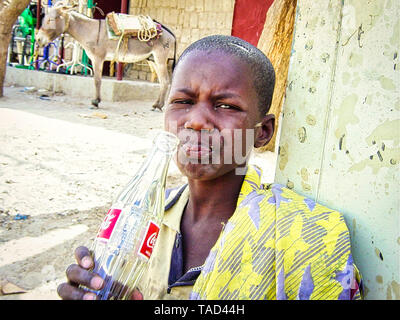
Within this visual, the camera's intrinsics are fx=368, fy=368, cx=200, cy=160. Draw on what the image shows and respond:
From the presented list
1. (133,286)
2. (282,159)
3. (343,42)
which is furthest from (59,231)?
(343,42)

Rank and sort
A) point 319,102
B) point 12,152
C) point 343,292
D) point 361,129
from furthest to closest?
1. point 12,152
2. point 319,102
3. point 361,129
4. point 343,292

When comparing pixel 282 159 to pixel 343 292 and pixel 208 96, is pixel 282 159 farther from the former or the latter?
pixel 343 292

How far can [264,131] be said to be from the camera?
147 centimetres

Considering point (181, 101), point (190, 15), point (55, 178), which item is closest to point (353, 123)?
point (181, 101)

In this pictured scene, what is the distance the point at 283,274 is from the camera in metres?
1.00

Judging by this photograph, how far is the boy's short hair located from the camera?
4.38 feet

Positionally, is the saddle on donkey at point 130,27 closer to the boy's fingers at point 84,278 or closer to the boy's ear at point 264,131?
the boy's ear at point 264,131

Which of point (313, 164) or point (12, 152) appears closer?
point (313, 164)

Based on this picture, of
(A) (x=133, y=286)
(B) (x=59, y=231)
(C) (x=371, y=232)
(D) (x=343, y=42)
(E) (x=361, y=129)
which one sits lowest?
(B) (x=59, y=231)

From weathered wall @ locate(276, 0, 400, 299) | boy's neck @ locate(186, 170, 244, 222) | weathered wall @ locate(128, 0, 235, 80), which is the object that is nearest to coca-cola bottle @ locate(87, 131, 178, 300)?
boy's neck @ locate(186, 170, 244, 222)

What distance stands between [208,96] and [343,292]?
745 mm

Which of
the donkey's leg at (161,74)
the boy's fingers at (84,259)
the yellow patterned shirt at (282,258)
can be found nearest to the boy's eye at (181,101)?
the yellow patterned shirt at (282,258)

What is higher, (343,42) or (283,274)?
(343,42)

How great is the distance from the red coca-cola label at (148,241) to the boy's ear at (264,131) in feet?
1.87
